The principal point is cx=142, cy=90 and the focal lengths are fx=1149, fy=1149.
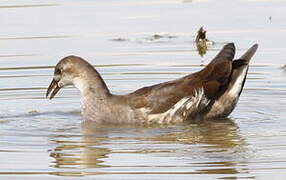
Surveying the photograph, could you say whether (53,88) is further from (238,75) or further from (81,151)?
(81,151)

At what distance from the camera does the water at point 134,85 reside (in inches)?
446


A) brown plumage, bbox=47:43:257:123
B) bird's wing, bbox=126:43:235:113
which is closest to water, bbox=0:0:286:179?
brown plumage, bbox=47:43:257:123

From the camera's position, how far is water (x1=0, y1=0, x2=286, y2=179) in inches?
446

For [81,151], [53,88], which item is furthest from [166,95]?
[81,151]

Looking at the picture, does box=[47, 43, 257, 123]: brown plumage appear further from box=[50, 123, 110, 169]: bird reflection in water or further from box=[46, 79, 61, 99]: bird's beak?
box=[50, 123, 110, 169]: bird reflection in water

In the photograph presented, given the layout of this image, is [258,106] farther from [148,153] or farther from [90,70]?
[148,153]

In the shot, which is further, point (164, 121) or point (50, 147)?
point (164, 121)

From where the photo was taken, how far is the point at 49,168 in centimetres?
1127

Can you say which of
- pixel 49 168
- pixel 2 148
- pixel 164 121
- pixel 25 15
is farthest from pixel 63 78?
pixel 25 15

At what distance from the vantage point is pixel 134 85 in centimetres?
1582

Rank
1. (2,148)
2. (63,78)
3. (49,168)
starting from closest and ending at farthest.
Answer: (49,168) < (2,148) < (63,78)

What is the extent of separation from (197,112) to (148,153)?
2280 millimetres

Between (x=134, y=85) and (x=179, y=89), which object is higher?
(x=179, y=89)

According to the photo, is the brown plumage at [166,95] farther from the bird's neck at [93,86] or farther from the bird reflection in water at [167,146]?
the bird reflection in water at [167,146]
